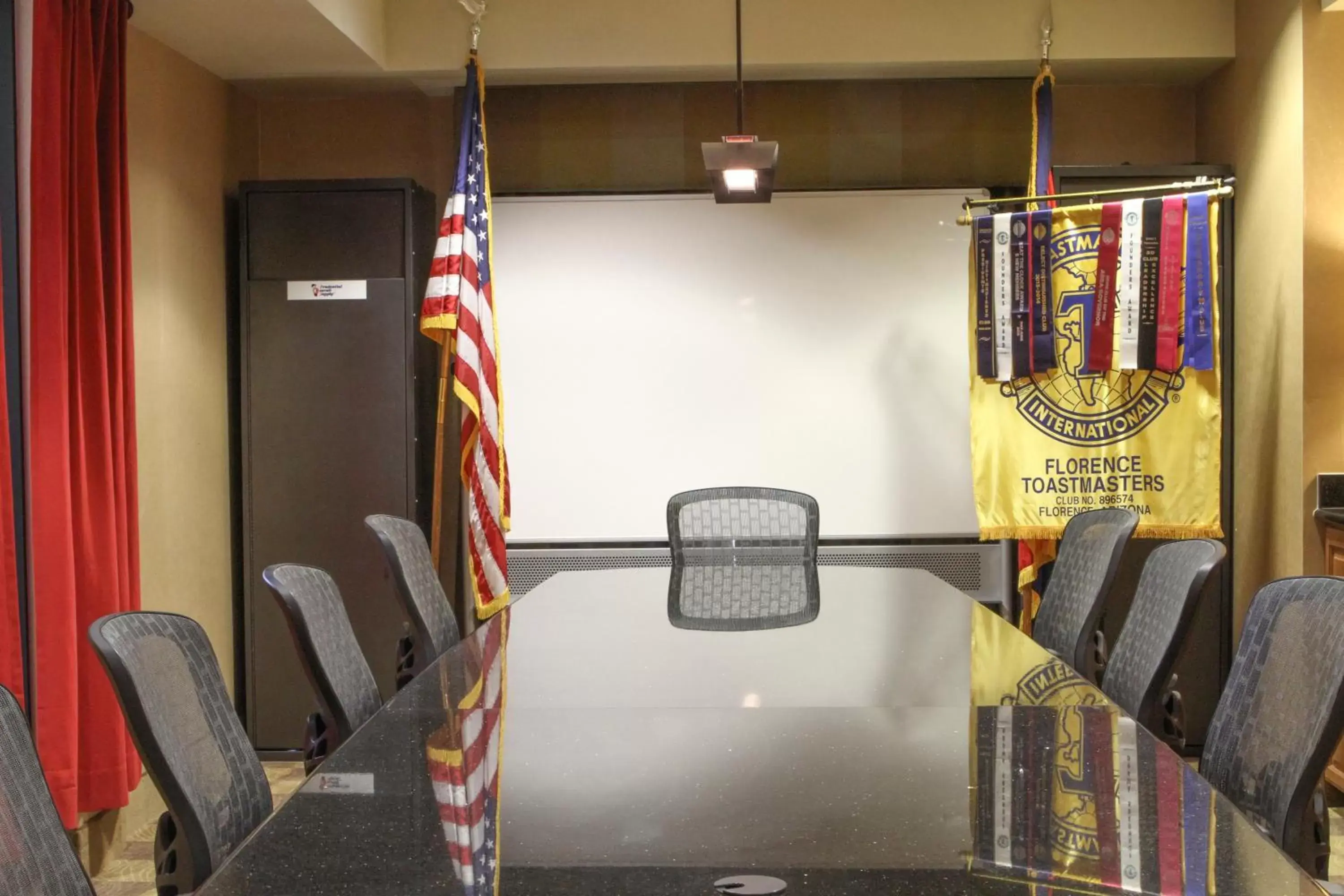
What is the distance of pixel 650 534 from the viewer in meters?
4.76

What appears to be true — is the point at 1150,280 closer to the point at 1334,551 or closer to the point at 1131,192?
the point at 1131,192

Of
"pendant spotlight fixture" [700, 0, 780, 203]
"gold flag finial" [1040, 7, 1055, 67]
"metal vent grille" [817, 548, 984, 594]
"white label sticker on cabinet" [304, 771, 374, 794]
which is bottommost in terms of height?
"metal vent grille" [817, 548, 984, 594]

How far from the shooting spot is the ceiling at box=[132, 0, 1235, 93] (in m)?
4.45

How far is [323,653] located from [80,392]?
5.12 feet

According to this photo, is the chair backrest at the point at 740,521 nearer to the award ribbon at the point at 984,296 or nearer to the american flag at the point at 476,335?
the american flag at the point at 476,335

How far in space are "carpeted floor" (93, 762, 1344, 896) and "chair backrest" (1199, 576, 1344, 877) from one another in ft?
5.04

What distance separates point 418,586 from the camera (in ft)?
9.91

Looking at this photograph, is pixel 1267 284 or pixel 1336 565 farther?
pixel 1267 284

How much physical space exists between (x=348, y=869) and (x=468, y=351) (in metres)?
3.13

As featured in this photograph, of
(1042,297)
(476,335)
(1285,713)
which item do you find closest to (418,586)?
(476,335)

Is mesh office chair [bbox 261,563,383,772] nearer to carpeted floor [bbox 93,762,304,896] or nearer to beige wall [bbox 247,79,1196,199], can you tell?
carpeted floor [bbox 93,762,304,896]

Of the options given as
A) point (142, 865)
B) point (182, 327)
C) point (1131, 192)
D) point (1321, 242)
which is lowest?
point (142, 865)

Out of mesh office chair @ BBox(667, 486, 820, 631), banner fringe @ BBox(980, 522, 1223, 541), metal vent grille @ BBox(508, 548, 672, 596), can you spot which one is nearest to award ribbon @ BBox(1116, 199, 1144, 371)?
banner fringe @ BBox(980, 522, 1223, 541)

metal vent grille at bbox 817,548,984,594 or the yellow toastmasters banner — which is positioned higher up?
the yellow toastmasters banner
